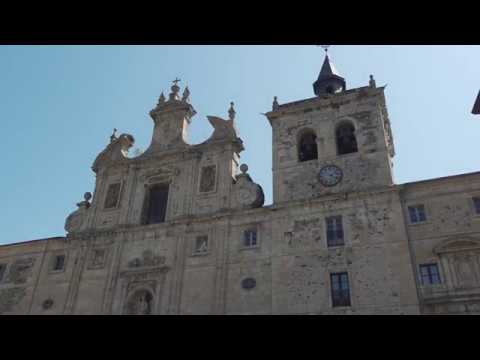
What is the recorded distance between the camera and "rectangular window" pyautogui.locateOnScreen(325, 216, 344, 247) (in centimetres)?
2030

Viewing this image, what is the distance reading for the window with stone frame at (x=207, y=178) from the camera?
24.9 m

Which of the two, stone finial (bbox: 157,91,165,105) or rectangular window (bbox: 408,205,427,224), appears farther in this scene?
stone finial (bbox: 157,91,165,105)

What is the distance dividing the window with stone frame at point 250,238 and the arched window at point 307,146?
475 centimetres

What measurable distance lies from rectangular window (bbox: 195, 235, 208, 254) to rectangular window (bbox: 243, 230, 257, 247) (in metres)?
2.07

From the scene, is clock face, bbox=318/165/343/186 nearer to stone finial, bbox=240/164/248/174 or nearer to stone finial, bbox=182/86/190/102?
stone finial, bbox=240/164/248/174

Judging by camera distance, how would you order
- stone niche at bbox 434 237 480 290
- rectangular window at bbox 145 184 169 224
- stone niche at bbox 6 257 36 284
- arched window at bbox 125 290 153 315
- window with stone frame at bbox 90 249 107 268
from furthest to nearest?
stone niche at bbox 6 257 36 284 < rectangular window at bbox 145 184 169 224 < window with stone frame at bbox 90 249 107 268 < arched window at bbox 125 290 153 315 < stone niche at bbox 434 237 480 290

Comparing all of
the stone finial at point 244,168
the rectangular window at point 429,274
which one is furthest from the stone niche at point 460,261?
the stone finial at point 244,168

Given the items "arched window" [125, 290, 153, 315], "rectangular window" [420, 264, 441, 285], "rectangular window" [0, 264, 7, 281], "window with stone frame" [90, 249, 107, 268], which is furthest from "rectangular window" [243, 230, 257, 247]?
"rectangular window" [0, 264, 7, 281]

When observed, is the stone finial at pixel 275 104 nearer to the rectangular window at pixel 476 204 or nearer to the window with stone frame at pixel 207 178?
the window with stone frame at pixel 207 178

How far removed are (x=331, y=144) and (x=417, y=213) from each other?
5.75m

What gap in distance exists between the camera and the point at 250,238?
22.2 metres
